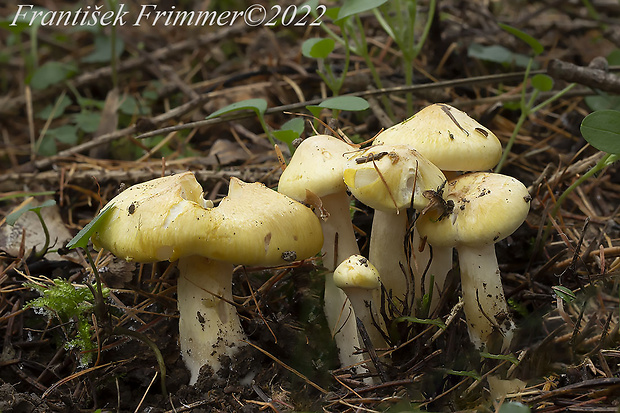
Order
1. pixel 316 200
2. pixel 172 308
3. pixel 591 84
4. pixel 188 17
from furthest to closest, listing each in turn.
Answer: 1. pixel 188 17
2. pixel 591 84
3. pixel 172 308
4. pixel 316 200

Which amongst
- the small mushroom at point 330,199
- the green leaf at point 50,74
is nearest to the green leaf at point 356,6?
the small mushroom at point 330,199

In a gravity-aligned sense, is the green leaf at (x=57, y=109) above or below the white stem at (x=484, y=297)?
above

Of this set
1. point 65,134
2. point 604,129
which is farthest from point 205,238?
point 65,134

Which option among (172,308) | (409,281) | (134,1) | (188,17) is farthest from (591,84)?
(134,1)

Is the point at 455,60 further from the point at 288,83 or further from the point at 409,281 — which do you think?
the point at 409,281

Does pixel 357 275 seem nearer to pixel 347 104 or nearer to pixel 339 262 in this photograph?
pixel 339 262

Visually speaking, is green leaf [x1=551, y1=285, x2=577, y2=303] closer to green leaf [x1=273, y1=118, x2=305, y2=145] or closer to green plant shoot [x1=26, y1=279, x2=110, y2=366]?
green leaf [x1=273, y1=118, x2=305, y2=145]

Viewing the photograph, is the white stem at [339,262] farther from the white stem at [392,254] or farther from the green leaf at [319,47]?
the green leaf at [319,47]
